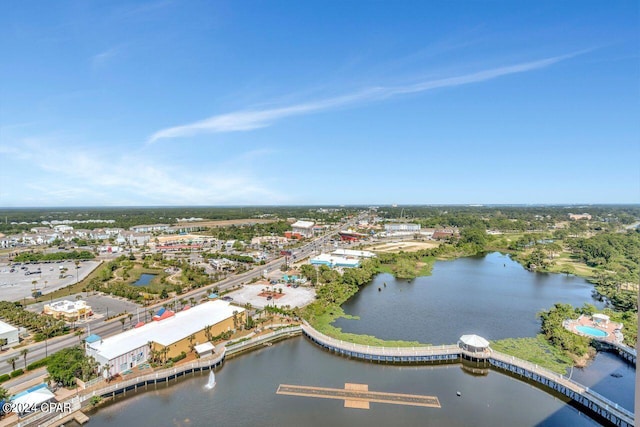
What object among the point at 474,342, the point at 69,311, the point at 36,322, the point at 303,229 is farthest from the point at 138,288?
the point at 303,229

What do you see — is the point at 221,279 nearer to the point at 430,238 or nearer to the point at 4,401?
the point at 4,401

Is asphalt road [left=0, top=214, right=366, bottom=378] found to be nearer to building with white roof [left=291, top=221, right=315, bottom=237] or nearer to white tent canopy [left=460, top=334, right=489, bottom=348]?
white tent canopy [left=460, top=334, right=489, bottom=348]

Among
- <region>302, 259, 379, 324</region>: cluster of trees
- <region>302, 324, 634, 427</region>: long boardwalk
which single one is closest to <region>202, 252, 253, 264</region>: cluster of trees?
<region>302, 259, 379, 324</region>: cluster of trees

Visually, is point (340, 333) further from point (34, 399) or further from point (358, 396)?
point (34, 399)

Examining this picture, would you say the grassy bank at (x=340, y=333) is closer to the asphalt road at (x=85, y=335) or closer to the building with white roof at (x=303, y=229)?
the asphalt road at (x=85, y=335)

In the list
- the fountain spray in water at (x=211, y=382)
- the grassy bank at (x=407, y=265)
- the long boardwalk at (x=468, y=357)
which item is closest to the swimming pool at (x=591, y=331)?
the long boardwalk at (x=468, y=357)

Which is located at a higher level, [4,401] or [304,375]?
[4,401]

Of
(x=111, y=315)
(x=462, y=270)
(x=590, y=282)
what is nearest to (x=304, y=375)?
(x=111, y=315)
